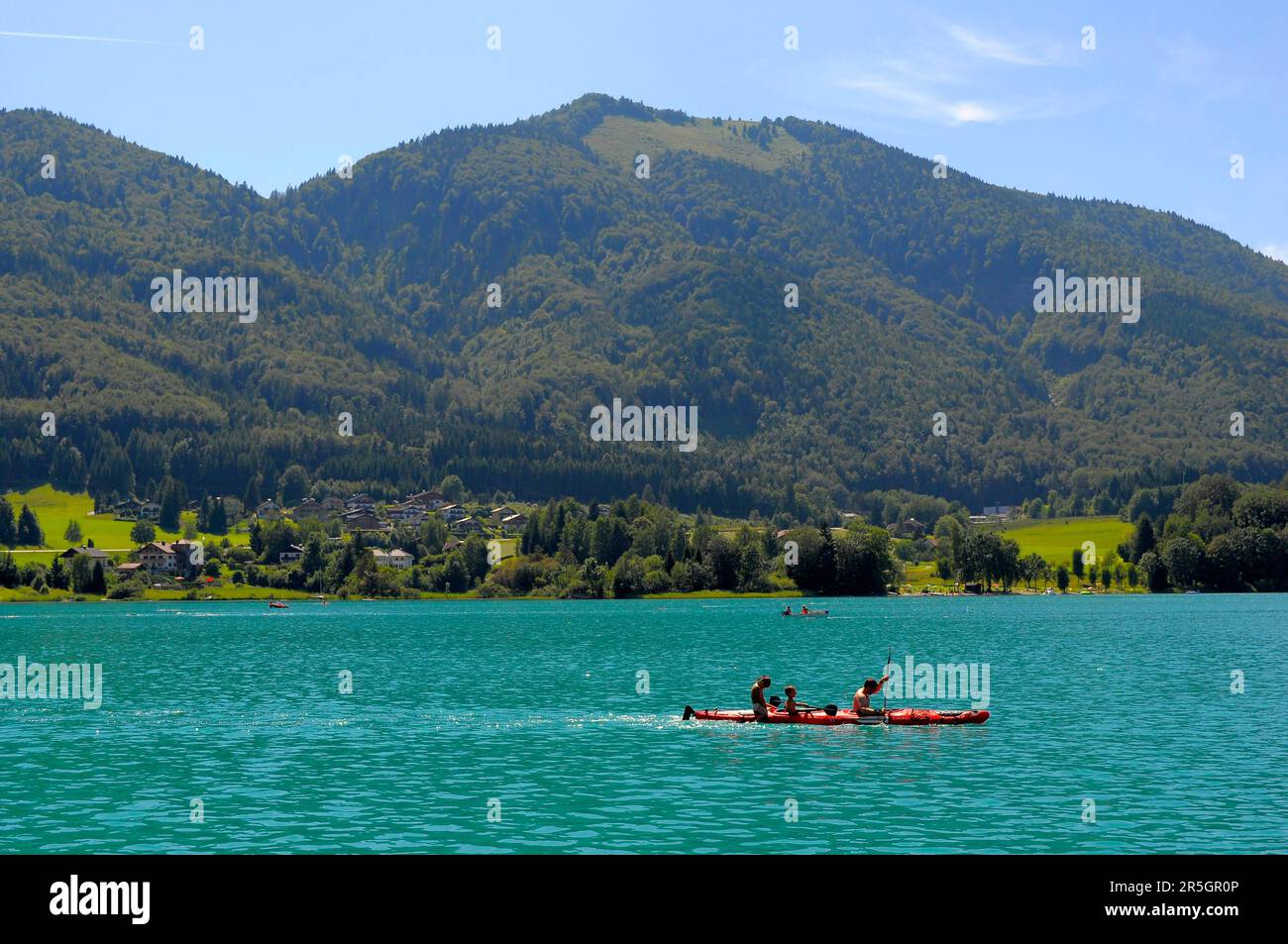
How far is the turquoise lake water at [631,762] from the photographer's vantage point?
41.9 m

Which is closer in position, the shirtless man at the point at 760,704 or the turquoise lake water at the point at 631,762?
the turquoise lake water at the point at 631,762

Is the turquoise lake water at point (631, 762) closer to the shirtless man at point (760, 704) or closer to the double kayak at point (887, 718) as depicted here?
the double kayak at point (887, 718)

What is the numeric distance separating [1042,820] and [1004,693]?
4280cm

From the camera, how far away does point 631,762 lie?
57.0 meters

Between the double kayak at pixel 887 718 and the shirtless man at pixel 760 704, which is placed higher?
the shirtless man at pixel 760 704

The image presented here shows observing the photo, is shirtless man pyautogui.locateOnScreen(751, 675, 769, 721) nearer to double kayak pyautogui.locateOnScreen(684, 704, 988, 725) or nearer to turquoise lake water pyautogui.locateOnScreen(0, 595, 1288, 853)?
double kayak pyautogui.locateOnScreen(684, 704, 988, 725)

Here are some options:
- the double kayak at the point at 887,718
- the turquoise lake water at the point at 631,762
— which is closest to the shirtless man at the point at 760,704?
the double kayak at the point at 887,718

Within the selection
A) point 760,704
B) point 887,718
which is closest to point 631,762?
point 760,704

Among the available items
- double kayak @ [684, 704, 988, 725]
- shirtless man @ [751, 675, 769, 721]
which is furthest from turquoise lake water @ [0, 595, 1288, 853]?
shirtless man @ [751, 675, 769, 721]

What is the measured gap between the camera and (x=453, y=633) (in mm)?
165750

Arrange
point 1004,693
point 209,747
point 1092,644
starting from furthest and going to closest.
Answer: point 1092,644
point 1004,693
point 209,747

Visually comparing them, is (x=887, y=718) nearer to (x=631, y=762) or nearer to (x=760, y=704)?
(x=760, y=704)

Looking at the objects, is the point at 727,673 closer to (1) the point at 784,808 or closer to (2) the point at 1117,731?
(2) the point at 1117,731
